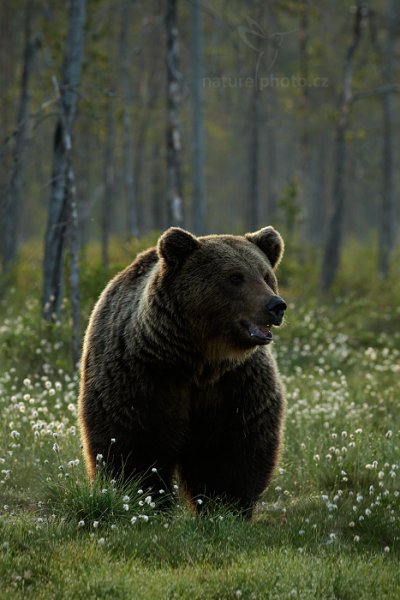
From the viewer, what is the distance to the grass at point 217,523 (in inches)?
178

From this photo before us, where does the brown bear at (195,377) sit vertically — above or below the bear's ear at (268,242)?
below

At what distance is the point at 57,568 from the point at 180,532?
918 mm

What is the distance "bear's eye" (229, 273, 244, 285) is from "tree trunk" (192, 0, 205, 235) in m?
11.6

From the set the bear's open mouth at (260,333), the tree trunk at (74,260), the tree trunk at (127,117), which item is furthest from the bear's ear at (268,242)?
the tree trunk at (127,117)

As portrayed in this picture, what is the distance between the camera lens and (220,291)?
5.46 metres

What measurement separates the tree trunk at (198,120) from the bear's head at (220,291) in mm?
11441

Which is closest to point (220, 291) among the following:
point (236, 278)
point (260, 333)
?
point (236, 278)

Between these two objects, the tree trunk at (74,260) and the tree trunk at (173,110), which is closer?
the tree trunk at (74,260)

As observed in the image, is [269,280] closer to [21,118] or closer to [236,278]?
[236,278]

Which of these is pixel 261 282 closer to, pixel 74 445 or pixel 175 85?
pixel 74 445

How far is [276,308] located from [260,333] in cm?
20

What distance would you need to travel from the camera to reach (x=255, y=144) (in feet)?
72.2

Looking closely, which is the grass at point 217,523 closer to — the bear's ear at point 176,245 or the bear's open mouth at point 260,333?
the bear's open mouth at point 260,333

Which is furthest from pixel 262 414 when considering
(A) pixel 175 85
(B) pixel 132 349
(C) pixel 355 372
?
(A) pixel 175 85
